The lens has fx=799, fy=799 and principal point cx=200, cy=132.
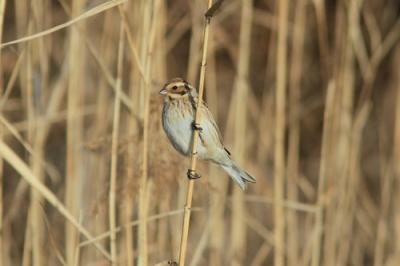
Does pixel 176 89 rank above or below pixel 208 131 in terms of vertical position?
above

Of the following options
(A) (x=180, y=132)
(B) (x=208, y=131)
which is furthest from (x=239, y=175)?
(A) (x=180, y=132)

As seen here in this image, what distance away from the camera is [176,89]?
230cm

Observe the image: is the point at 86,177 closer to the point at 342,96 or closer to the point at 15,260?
the point at 15,260

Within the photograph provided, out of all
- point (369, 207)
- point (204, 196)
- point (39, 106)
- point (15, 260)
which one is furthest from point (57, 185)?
point (369, 207)

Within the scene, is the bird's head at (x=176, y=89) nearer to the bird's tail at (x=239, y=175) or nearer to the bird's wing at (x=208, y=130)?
the bird's wing at (x=208, y=130)

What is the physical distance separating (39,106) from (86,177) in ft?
2.15

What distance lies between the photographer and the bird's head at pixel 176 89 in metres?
2.27

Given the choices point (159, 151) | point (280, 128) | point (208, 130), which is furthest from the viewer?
point (280, 128)

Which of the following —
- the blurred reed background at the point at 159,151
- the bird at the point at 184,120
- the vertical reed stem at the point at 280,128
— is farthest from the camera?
the vertical reed stem at the point at 280,128

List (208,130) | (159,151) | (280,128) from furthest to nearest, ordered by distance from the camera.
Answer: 1. (280,128)
2. (208,130)
3. (159,151)

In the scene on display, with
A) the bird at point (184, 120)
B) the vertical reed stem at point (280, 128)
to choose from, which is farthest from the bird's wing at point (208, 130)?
the vertical reed stem at point (280, 128)

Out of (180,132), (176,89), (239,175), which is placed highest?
(176,89)

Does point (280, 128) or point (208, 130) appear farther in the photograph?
point (280, 128)

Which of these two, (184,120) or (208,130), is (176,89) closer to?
(184,120)
